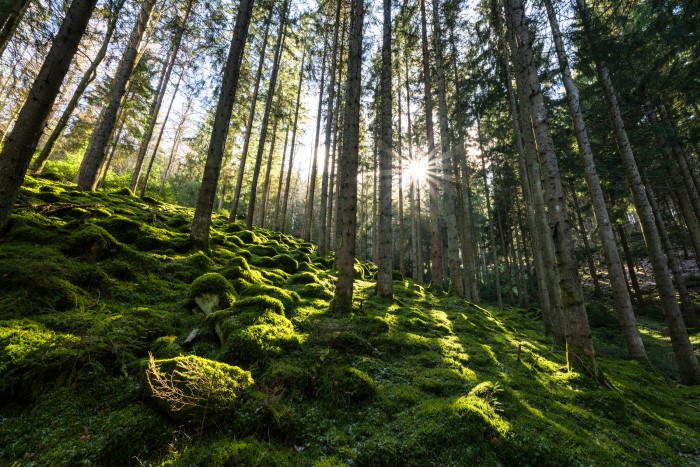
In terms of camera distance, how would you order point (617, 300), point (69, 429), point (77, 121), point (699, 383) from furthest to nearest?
Answer: point (77, 121)
point (617, 300)
point (699, 383)
point (69, 429)

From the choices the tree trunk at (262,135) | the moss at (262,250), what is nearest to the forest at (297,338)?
the moss at (262,250)

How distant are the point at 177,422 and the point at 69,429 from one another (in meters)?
0.77

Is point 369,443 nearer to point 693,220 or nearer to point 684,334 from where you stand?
point 684,334

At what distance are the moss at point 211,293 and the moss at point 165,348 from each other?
48.2 inches

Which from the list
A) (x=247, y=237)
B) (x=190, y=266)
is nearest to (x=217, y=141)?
(x=190, y=266)

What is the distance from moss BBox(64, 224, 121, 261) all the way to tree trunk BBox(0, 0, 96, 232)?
2.88 feet

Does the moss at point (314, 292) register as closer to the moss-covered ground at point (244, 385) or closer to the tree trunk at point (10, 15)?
the moss-covered ground at point (244, 385)

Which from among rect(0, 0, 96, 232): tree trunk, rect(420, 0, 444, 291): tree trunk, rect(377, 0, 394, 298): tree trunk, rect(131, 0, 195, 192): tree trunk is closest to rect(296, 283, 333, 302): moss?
rect(377, 0, 394, 298): tree trunk

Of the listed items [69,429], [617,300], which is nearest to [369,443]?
[69,429]

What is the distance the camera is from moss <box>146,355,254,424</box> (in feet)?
8.69

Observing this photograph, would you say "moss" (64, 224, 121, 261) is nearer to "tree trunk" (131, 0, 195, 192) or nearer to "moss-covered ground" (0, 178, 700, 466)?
"moss-covered ground" (0, 178, 700, 466)

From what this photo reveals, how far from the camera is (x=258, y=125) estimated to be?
960 inches

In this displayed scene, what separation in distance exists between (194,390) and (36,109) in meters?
4.81

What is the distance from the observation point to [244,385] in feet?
10.2
